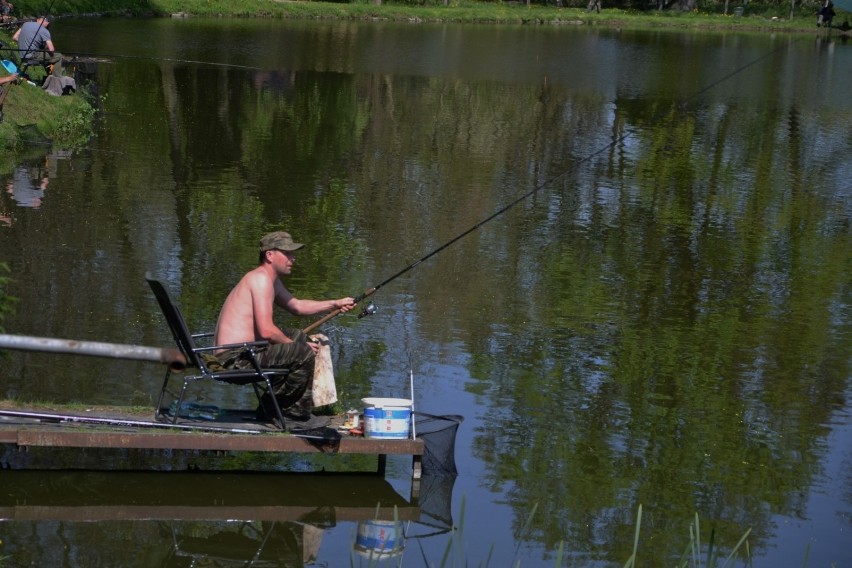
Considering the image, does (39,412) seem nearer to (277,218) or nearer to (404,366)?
(404,366)

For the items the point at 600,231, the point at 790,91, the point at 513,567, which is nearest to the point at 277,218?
the point at 600,231

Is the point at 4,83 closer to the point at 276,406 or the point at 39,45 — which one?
the point at 39,45

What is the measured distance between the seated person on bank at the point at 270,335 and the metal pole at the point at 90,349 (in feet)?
13.1

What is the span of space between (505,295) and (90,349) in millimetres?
8887

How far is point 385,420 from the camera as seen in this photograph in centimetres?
693

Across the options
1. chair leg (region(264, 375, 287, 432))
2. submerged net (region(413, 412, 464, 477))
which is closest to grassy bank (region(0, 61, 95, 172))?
submerged net (region(413, 412, 464, 477))

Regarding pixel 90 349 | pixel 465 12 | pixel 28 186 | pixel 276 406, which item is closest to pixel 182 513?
pixel 276 406

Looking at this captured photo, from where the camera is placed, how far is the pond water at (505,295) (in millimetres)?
7047

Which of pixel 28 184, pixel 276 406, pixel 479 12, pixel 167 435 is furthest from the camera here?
pixel 479 12

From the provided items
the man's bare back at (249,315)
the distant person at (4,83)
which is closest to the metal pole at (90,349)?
the man's bare back at (249,315)

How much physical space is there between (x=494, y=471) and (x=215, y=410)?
1.67 m

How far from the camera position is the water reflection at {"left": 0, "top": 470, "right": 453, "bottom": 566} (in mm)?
6305

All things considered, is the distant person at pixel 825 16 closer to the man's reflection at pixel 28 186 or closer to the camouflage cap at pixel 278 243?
the man's reflection at pixel 28 186

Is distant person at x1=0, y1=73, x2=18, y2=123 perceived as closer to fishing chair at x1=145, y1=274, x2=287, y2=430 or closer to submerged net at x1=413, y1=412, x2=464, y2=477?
fishing chair at x1=145, y1=274, x2=287, y2=430
